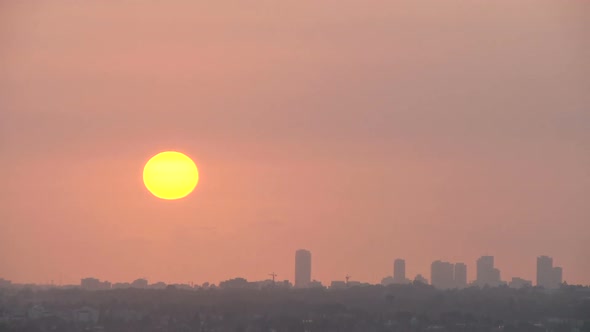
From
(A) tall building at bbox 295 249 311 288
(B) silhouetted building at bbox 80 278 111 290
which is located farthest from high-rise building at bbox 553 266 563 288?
(B) silhouetted building at bbox 80 278 111 290

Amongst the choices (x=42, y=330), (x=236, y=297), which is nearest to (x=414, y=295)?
(x=236, y=297)

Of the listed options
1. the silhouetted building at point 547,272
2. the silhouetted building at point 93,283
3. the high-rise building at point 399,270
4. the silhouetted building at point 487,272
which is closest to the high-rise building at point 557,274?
the silhouetted building at point 547,272

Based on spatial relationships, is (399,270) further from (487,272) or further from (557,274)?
(557,274)

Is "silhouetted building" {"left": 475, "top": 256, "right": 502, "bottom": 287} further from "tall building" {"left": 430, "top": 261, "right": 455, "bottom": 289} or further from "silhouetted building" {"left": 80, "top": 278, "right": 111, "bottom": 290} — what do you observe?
"silhouetted building" {"left": 80, "top": 278, "right": 111, "bottom": 290}

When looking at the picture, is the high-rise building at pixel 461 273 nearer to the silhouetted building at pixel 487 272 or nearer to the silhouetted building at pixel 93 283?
the silhouetted building at pixel 487 272

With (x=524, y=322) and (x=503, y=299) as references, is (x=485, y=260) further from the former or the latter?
(x=524, y=322)
